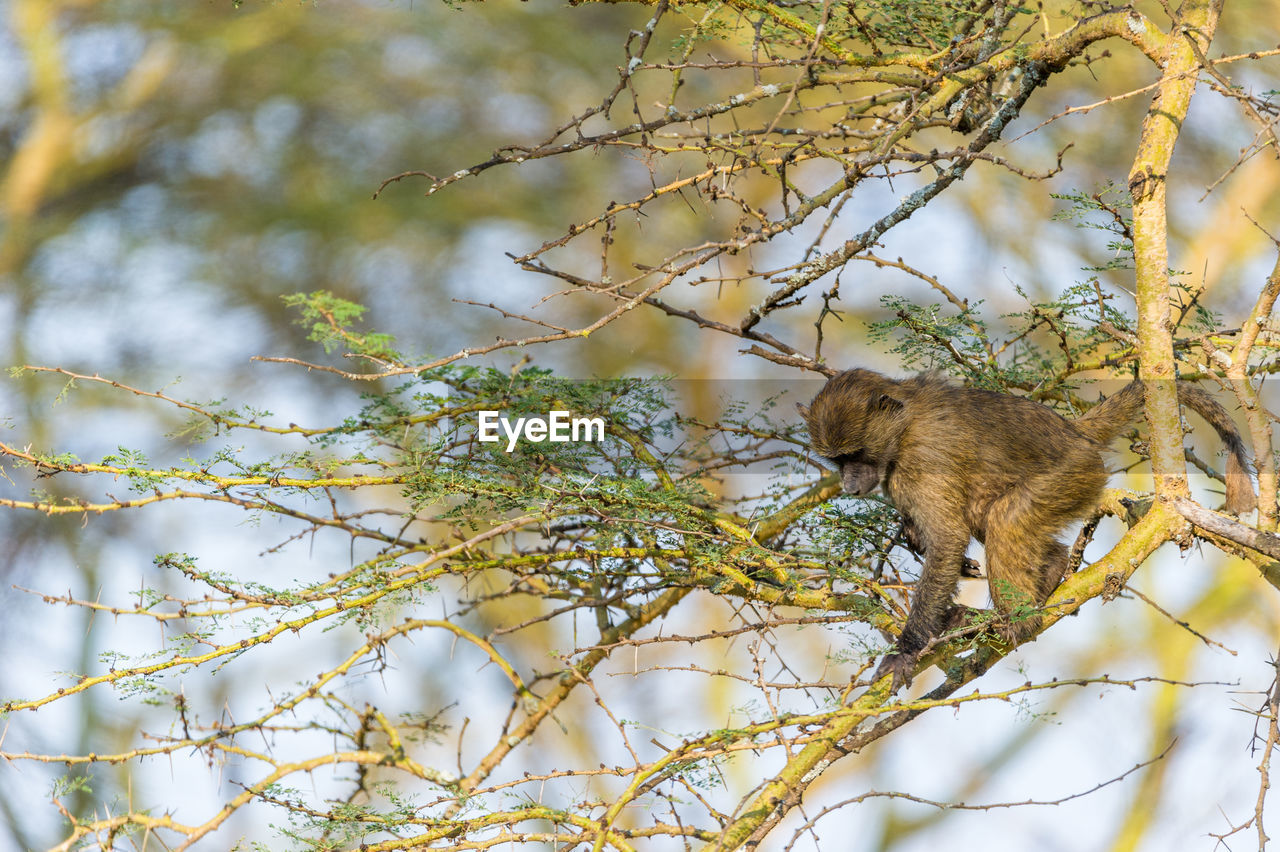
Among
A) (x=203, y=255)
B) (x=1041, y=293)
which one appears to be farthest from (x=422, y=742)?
(x=203, y=255)

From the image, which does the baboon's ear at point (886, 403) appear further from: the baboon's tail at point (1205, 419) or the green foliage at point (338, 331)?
the green foliage at point (338, 331)

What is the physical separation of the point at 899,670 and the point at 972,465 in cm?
77

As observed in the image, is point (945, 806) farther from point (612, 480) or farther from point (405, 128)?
point (405, 128)

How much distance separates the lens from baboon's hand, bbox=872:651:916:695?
250 centimetres

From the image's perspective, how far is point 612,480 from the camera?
279cm

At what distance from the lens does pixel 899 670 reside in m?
2.54

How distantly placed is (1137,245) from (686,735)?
56.0 inches

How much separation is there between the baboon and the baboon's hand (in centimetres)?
3

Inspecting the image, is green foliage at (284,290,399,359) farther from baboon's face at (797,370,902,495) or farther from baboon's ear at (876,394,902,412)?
baboon's ear at (876,394,902,412)

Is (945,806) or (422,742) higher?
(422,742)

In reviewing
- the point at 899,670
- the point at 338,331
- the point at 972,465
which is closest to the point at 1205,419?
the point at 972,465

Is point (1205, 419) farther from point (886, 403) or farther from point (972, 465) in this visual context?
point (886, 403)

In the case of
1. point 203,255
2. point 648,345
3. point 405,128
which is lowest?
point 648,345

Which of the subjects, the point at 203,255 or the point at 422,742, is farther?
the point at 203,255
